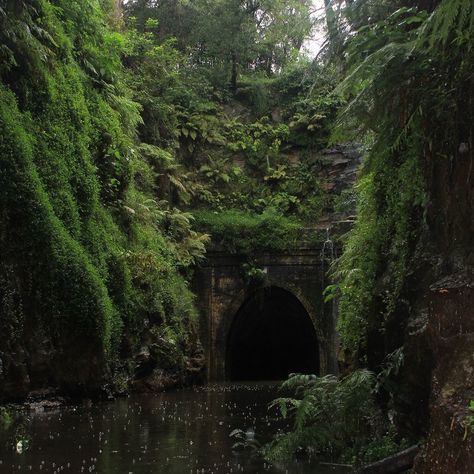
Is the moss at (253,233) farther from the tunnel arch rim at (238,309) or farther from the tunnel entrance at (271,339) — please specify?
the tunnel entrance at (271,339)

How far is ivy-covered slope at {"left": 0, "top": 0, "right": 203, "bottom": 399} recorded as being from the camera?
864 centimetres

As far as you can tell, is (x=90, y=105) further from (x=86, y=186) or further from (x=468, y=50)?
(x=468, y=50)

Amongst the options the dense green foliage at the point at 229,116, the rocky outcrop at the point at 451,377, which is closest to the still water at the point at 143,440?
the rocky outcrop at the point at 451,377

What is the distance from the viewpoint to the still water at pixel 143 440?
16.1ft

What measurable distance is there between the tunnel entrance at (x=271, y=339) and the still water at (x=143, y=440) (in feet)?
35.7

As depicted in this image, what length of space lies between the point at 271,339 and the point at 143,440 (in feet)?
66.1

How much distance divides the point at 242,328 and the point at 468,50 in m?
19.1

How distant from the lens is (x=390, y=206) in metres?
6.47

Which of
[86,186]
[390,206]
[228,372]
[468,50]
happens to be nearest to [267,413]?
[390,206]

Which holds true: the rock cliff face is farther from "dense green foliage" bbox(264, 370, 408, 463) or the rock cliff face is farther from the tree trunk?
the tree trunk

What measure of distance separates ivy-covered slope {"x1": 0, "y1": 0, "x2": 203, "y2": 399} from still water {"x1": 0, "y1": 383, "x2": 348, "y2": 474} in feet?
3.80

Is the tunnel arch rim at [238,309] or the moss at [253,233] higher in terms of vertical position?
the moss at [253,233]

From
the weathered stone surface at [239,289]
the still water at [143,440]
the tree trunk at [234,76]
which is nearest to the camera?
the still water at [143,440]

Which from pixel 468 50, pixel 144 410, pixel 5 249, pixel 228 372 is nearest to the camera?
pixel 468 50
